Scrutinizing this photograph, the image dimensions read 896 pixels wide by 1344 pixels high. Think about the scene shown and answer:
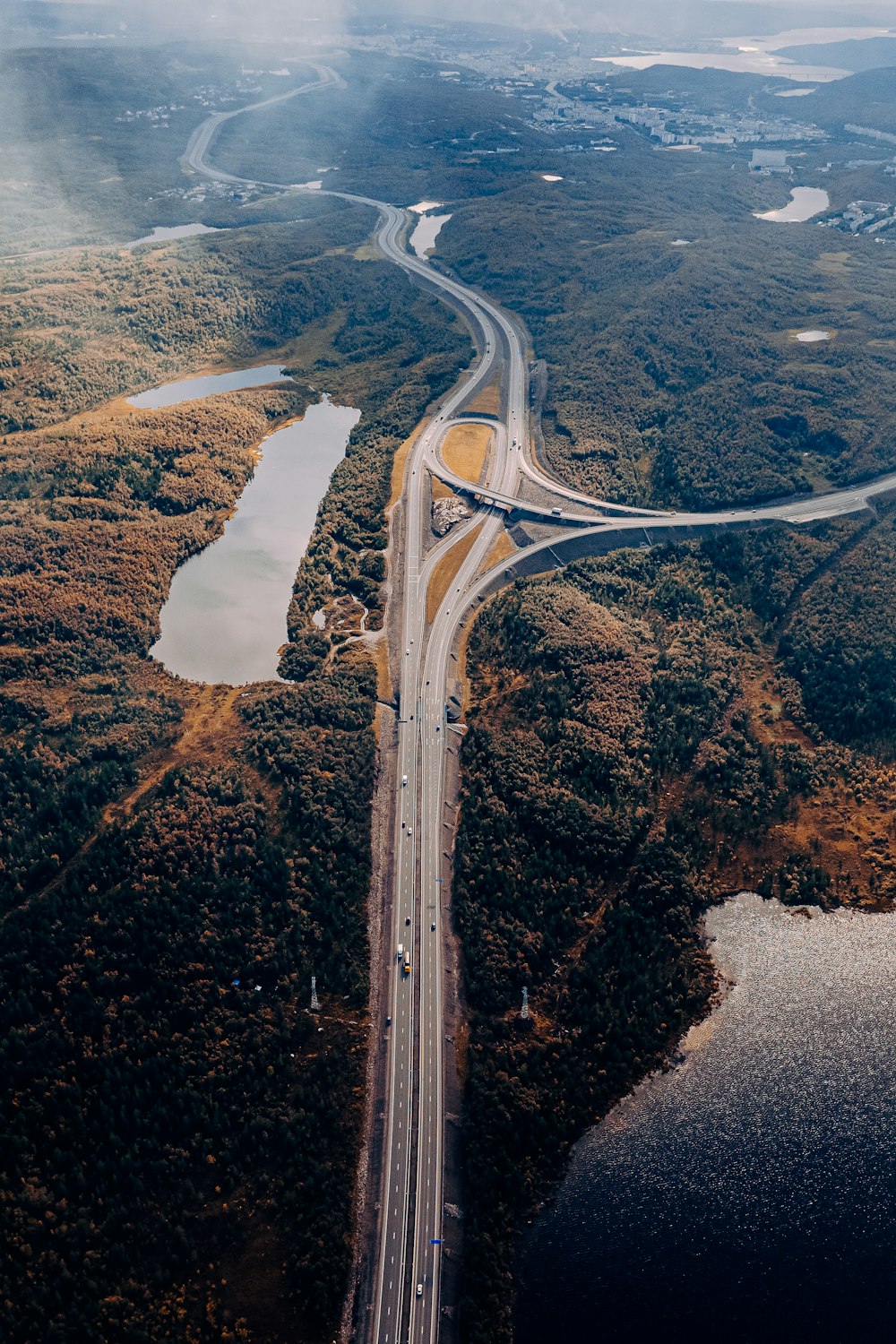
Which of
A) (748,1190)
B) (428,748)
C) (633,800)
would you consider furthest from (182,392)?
(748,1190)

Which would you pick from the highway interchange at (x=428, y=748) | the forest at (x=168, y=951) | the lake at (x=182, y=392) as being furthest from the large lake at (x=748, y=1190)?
the lake at (x=182, y=392)

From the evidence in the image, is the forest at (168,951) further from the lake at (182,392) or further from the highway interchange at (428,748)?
the lake at (182,392)

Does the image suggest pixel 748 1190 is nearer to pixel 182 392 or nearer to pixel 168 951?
pixel 168 951

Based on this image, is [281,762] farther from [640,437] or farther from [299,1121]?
[640,437]

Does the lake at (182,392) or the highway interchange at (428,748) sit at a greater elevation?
the lake at (182,392)

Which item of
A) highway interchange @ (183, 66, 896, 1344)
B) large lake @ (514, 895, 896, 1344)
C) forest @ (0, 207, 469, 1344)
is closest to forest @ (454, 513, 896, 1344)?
highway interchange @ (183, 66, 896, 1344)

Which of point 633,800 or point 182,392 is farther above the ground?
point 182,392
